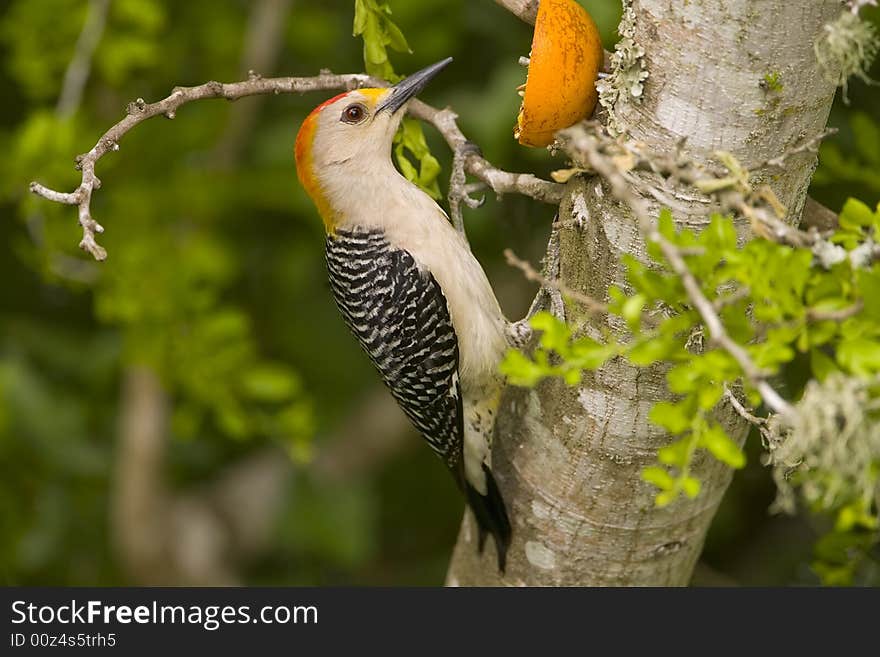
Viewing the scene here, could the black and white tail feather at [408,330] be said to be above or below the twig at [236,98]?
below

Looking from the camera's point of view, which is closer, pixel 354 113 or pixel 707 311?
pixel 707 311

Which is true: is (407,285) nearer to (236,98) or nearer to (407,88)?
(407,88)

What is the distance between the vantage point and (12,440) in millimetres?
3936

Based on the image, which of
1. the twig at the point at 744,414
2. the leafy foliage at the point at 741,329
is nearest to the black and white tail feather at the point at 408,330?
the twig at the point at 744,414

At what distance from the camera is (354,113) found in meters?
2.70

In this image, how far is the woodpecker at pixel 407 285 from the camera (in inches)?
104

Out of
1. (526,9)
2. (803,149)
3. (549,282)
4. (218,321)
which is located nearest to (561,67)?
(526,9)

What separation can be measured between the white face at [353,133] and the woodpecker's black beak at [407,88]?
3cm

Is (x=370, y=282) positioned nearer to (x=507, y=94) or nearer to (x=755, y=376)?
(x=507, y=94)

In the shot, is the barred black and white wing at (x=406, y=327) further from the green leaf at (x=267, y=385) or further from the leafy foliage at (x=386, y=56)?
the green leaf at (x=267, y=385)

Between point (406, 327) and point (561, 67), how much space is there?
2.98ft

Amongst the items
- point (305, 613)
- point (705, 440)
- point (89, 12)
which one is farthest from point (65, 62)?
point (705, 440)

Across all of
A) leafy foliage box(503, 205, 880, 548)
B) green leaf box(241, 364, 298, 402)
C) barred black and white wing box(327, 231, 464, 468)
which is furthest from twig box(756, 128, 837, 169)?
green leaf box(241, 364, 298, 402)

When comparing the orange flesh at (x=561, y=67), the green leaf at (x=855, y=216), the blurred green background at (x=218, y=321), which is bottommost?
the blurred green background at (x=218, y=321)
